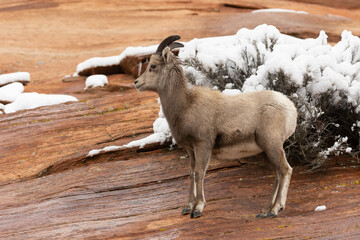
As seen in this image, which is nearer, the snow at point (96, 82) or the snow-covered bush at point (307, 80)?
the snow-covered bush at point (307, 80)

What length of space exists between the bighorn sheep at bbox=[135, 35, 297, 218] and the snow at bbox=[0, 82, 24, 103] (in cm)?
889

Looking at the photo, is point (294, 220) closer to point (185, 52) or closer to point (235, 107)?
point (235, 107)

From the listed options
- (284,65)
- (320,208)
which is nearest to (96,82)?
(284,65)

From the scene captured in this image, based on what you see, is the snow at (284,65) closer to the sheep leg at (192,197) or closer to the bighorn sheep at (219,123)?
the bighorn sheep at (219,123)

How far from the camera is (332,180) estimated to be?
7.65 meters

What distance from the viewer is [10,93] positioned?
583 inches

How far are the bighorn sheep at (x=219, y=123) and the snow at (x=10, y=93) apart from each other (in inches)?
350

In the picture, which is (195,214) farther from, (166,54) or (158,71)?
(166,54)

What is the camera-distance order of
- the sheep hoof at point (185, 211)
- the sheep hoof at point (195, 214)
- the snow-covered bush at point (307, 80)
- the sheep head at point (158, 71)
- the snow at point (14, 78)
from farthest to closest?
the snow at point (14, 78) → the snow-covered bush at point (307, 80) → the sheep head at point (158, 71) → the sheep hoof at point (185, 211) → the sheep hoof at point (195, 214)

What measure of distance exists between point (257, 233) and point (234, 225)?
16.0 inches

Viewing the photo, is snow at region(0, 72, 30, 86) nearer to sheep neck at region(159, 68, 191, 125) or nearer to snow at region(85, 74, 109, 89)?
snow at region(85, 74, 109, 89)

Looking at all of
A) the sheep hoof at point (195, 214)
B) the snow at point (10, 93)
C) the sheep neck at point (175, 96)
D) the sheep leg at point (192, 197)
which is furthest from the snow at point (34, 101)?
Result: the sheep hoof at point (195, 214)

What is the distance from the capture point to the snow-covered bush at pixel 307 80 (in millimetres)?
8273

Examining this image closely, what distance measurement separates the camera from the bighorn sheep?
6.64 meters
